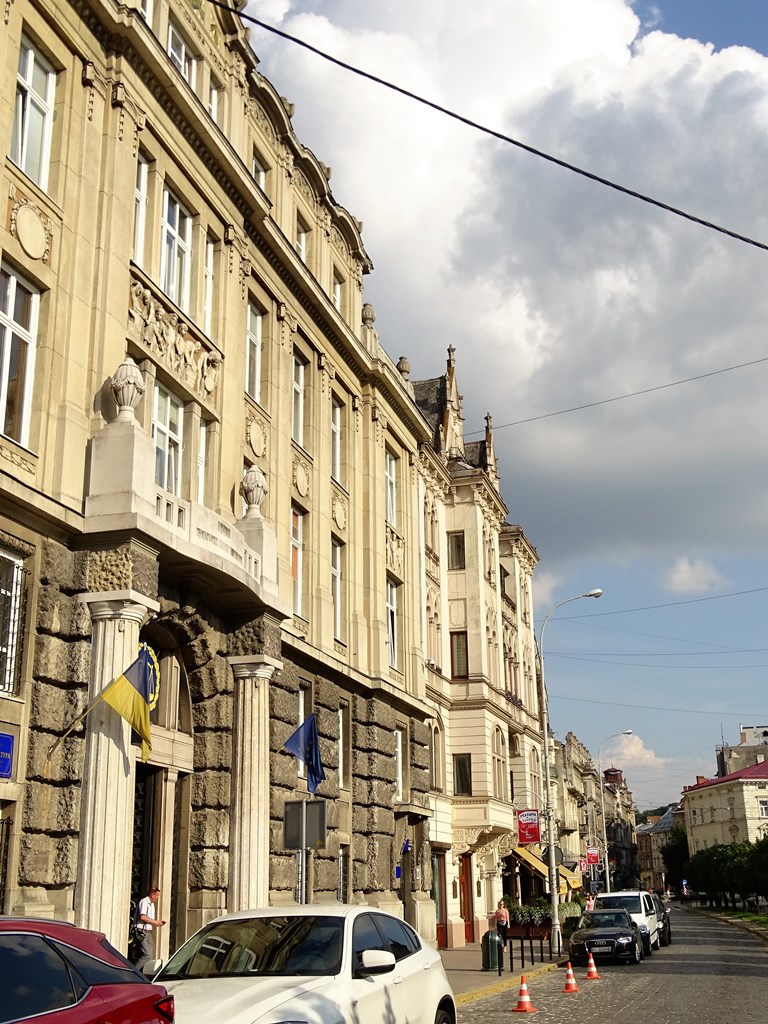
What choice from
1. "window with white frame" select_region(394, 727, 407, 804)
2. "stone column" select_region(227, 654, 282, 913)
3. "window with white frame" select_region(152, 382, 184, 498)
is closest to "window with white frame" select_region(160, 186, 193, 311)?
"window with white frame" select_region(152, 382, 184, 498)

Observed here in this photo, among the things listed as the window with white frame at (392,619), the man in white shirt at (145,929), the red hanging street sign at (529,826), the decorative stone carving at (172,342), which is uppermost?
the decorative stone carving at (172,342)

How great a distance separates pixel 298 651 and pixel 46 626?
8.41 metres

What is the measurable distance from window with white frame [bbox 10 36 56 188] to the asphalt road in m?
14.4

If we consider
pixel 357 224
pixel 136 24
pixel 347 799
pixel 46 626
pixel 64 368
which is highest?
pixel 357 224

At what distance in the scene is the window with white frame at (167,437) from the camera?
18.8 meters

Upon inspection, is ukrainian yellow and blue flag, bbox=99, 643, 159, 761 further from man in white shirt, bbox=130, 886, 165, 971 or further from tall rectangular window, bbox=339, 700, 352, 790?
tall rectangular window, bbox=339, 700, 352, 790

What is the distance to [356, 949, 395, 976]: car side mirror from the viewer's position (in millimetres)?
8719

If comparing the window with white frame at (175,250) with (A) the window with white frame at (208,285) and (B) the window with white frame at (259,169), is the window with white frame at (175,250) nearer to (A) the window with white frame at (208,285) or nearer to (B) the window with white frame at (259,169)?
(A) the window with white frame at (208,285)

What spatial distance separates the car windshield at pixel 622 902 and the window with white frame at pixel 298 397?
736 inches

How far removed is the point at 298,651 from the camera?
882 inches

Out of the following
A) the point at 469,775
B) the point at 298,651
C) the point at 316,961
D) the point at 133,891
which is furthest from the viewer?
the point at 469,775

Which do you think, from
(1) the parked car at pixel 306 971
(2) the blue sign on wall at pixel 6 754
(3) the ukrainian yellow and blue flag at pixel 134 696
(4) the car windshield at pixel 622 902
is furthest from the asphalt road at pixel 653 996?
(2) the blue sign on wall at pixel 6 754

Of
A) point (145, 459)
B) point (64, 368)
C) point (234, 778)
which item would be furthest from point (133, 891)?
point (64, 368)

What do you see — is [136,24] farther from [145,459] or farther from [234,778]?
[234,778]
